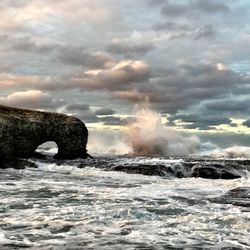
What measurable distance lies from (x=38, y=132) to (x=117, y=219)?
33.7 meters

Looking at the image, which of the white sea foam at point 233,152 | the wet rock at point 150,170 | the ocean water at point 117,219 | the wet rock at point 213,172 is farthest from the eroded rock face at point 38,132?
the white sea foam at point 233,152

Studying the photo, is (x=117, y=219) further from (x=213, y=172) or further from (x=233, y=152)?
(x=233, y=152)

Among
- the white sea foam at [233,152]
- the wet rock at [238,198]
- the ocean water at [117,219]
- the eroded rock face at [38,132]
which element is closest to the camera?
the ocean water at [117,219]

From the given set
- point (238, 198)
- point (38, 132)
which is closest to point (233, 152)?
point (38, 132)

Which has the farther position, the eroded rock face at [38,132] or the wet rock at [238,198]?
the eroded rock face at [38,132]

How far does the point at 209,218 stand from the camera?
598 inches

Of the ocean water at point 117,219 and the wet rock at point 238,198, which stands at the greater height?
the wet rock at point 238,198

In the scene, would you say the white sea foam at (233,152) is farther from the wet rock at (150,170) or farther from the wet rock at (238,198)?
the wet rock at (238,198)

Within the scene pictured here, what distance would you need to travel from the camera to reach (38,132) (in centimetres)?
4725

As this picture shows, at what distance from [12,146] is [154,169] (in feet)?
52.8

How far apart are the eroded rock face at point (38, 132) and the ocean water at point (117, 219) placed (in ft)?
71.4

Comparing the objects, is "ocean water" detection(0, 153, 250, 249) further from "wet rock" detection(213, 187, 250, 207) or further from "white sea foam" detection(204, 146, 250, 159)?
"white sea foam" detection(204, 146, 250, 159)

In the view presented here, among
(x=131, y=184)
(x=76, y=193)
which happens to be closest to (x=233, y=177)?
(x=131, y=184)

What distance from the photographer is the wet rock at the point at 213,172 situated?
34344 millimetres
